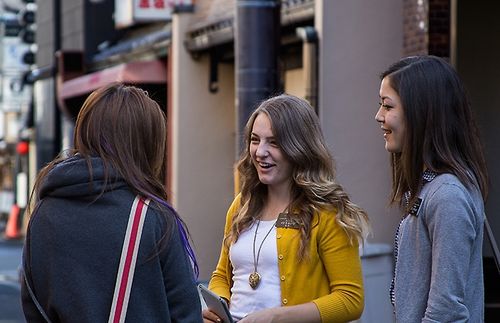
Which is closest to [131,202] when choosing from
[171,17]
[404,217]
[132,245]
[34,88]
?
[132,245]

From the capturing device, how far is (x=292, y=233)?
4.50 meters

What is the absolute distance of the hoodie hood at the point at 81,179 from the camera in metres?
3.50

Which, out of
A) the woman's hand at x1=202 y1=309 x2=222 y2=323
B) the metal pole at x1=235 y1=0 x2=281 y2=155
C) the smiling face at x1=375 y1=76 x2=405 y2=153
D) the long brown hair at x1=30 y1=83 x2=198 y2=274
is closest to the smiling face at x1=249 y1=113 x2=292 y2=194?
the woman's hand at x1=202 y1=309 x2=222 y2=323

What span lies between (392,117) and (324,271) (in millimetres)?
812

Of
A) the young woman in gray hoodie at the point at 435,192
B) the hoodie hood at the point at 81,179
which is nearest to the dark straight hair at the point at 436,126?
the young woman in gray hoodie at the point at 435,192

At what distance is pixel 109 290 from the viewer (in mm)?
3484

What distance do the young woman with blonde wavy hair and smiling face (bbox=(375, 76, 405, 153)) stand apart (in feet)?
1.89

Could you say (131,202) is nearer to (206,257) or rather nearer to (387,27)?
(387,27)

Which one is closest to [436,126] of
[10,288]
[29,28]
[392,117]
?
[392,117]

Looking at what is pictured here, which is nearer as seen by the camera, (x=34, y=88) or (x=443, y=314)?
(x=443, y=314)

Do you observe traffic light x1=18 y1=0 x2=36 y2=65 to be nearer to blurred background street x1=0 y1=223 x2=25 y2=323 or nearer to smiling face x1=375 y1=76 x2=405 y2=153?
blurred background street x1=0 y1=223 x2=25 y2=323

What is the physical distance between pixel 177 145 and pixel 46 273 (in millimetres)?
12673

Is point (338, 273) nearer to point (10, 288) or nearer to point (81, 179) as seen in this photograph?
point (81, 179)

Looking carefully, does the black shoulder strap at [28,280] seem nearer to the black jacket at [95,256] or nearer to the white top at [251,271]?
the black jacket at [95,256]
